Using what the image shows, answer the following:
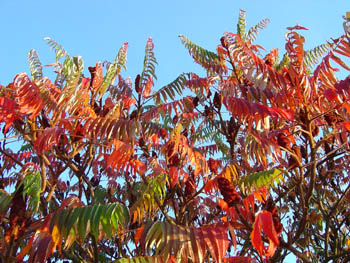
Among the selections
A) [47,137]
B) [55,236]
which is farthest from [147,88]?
[55,236]

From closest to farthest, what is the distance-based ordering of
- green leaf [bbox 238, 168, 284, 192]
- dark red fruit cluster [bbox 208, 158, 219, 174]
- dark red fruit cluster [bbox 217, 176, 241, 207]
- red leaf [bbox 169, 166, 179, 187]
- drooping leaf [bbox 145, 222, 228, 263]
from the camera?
drooping leaf [bbox 145, 222, 228, 263] < dark red fruit cluster [bbox 217, 176, 241, 207] < green leaf [bbox 238, 168, 284, 192] < red leaf [bbox 169, 166, 179, 187] < dark red fruit cluster [bbox 208, 158, 219, 174]

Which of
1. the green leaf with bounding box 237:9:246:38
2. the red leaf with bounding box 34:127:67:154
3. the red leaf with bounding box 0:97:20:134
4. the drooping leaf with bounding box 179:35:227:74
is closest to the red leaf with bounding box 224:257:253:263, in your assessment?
the red leaf with bounding box 34:127:67:154

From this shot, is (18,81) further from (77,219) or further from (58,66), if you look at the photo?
(58,66)

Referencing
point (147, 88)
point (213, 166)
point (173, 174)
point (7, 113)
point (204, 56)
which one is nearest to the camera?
point (7, 113)

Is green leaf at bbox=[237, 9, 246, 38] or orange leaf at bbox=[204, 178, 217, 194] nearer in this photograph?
orange leaf at bbox=[204, 178, 217, 194]

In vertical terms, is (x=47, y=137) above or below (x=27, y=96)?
below

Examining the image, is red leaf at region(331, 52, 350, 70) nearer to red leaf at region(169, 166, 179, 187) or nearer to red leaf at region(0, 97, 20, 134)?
red leaf at region(169, 166, 179, 187)

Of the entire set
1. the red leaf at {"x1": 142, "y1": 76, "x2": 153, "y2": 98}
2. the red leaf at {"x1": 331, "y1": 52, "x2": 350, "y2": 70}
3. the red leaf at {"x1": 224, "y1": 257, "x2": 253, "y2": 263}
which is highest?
the red leaf at {"x1": 142, "y1": 76, "x2": 153, "y2": 98}

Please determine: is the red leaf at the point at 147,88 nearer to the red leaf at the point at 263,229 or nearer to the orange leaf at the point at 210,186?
the orange leaf at the point at 210,186

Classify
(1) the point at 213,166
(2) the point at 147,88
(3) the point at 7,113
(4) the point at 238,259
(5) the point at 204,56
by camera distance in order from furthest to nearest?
(5) the point at 204,56 → (2) the point at 147,88 → (1) the point at 213,166 → (4) the point at 238,259 → (3) the point at 7,113

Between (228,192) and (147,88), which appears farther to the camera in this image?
(147,88)

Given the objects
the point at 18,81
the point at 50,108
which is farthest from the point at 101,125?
the point at 18,81

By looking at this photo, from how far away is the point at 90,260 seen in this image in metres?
4.87

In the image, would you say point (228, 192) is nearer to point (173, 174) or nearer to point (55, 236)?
point (173, 174)
